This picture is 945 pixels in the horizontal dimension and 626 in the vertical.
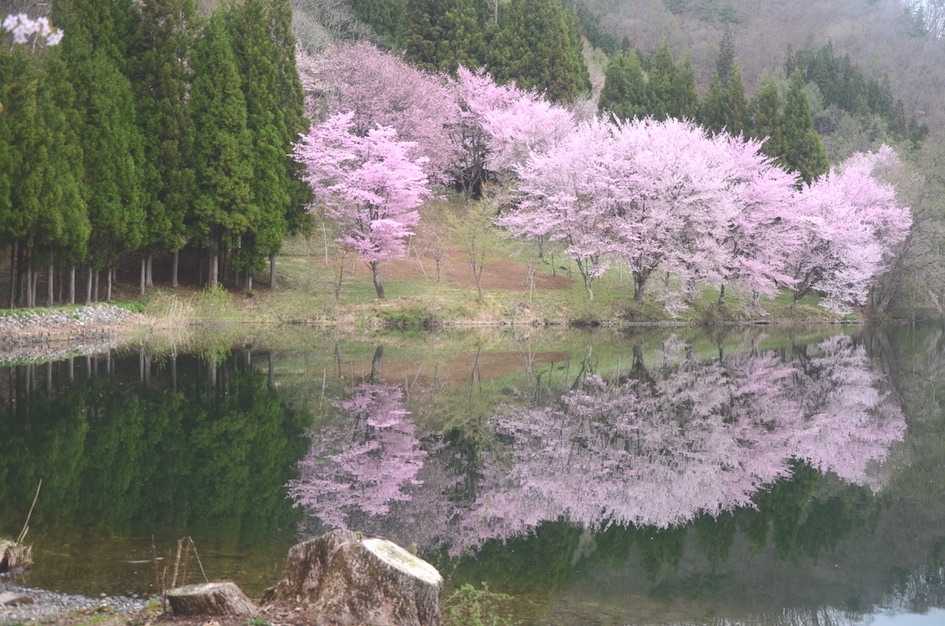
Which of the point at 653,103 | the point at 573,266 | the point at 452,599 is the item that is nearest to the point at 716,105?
the point at 653,103

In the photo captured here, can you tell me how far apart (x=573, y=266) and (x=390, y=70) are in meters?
12.9

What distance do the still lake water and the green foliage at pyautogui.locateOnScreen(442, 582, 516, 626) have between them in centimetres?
18

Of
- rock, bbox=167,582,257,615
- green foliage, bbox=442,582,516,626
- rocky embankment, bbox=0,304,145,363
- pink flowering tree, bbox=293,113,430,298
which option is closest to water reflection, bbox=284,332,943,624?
green foliage, bbox=442,582,516,626

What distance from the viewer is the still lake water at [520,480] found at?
25.2ft

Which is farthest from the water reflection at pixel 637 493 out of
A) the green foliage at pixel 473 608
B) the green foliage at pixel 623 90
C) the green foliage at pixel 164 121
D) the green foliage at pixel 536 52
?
the green foliage at pixel 623 90

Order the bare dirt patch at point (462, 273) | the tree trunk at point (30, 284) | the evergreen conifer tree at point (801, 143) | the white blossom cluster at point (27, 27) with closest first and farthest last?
1. the white blossom cluster at point (27, 27)
2. the tree trunk at point (30, 284)
3. the bare dirt patch at point (462, 273)
4. the evergreen conifer tree at point (801, 143)

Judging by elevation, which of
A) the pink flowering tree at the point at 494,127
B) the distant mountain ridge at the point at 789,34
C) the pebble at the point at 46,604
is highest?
the distant mountain ridge at the point at 789,34

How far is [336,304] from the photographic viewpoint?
34.1m

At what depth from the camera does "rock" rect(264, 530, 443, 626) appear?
5449 millimetres

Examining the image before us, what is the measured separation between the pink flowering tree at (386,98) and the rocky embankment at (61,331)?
18.2 metres

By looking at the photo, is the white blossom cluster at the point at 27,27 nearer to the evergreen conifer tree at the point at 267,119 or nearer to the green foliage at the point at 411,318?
the evergreen conifer tree at the point at 267,119

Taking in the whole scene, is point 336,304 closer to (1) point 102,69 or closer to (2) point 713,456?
(1) point 102,69

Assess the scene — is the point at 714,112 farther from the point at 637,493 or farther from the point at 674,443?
the point at 637,493

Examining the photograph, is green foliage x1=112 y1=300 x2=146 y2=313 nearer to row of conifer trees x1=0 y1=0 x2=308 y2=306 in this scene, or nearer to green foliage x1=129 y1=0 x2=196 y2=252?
row of conifer trees x1=0 y1=0 x2=308 y2=306
